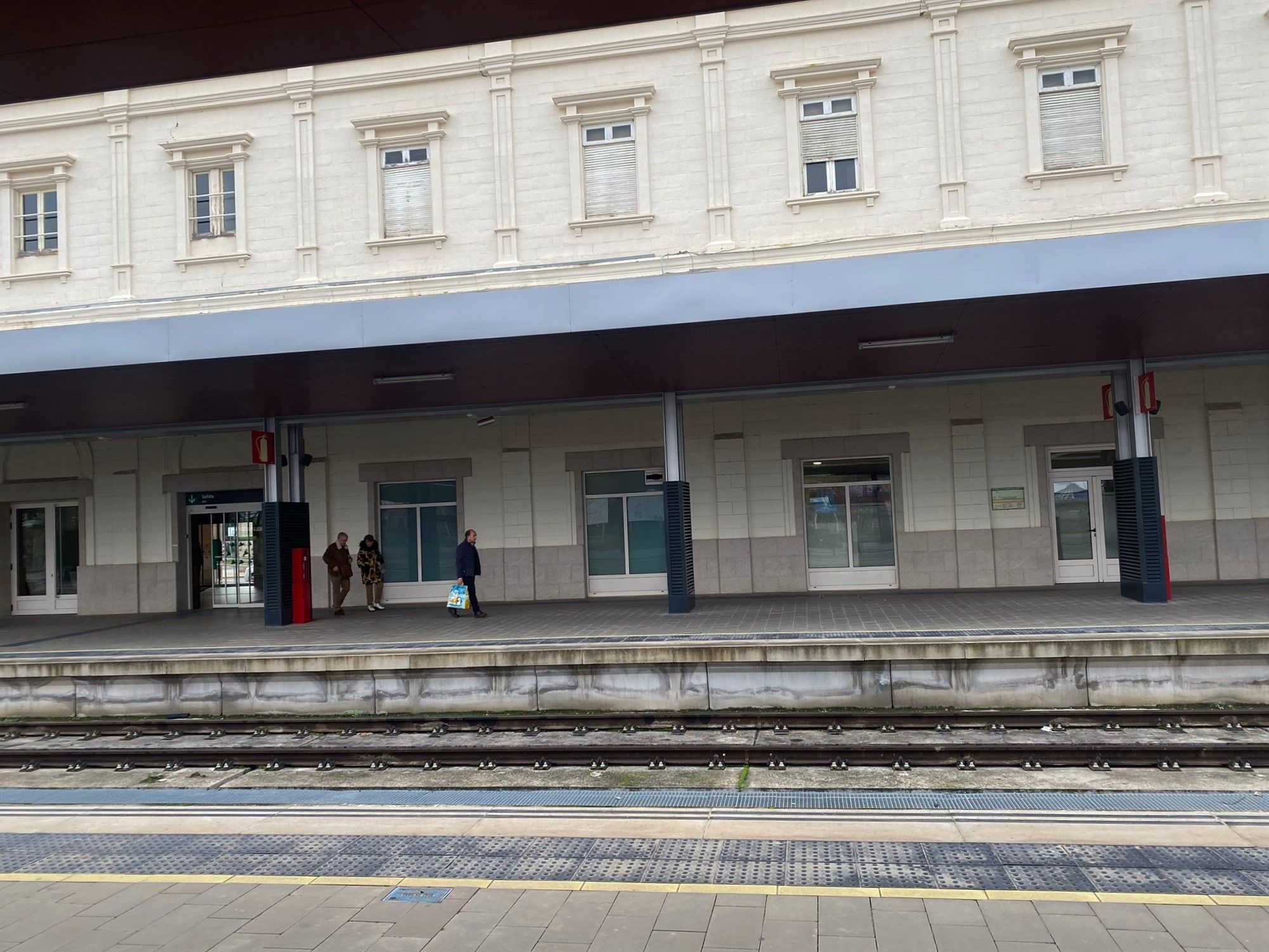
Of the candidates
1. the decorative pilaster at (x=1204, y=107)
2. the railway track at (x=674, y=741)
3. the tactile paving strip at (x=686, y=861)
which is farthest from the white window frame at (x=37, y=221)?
the decorative pilaster at (x=1204, y=107)

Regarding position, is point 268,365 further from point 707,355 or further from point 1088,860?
point 1088,860

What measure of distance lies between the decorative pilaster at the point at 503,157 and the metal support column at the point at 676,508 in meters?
4.96

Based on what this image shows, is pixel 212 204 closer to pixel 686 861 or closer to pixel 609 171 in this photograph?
pixel 609 171

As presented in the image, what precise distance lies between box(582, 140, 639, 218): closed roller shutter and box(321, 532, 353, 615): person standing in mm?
7651

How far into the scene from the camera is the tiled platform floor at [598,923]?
14.2ft

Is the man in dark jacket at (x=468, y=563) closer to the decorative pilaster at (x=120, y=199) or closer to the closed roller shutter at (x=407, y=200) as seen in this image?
the closed roller shutter at (x=407, y=200)

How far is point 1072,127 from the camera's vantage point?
52.9ft

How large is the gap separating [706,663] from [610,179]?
33.7 feet

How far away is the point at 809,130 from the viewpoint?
55.7 ft

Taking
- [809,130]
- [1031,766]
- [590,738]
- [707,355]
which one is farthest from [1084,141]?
[590,738]

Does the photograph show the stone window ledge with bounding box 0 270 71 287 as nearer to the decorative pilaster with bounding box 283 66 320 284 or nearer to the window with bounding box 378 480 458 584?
the decorative pilaster with bounding box 283 66 320 284

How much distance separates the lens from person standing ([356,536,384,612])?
17578 millimetres

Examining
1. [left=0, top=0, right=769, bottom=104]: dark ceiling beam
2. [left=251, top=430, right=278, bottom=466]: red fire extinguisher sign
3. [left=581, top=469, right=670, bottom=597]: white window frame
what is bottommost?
[left=581, top=469, right=670, bottom=597]: white window frame

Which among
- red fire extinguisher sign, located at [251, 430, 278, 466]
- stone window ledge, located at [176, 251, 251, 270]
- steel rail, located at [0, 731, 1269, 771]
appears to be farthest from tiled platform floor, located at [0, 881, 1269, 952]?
stone window ledge, located at [176, 251, 251, 270]
